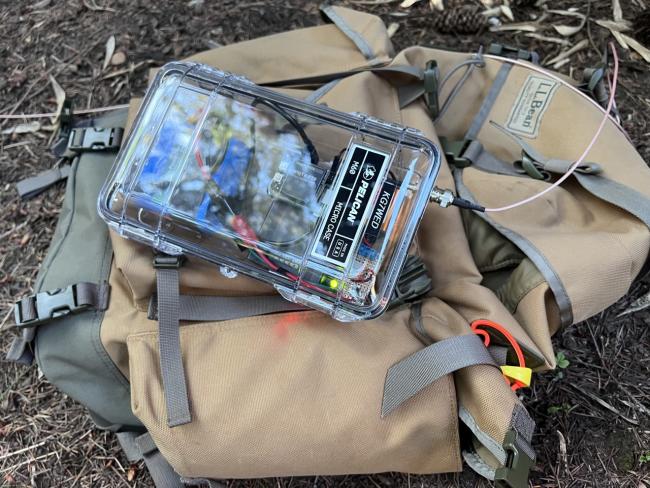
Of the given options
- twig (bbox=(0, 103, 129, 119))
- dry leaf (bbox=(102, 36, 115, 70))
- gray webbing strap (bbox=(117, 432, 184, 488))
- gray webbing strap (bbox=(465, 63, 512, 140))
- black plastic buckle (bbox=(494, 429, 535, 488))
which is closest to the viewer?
black plastic buckle (bbox=(494, 429, 535, 488))

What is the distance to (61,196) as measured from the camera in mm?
2375

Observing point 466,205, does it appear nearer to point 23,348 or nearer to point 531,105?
point 531,105

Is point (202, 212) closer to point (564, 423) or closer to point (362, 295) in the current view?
point (362, 295)

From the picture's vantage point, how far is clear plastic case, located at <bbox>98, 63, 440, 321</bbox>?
64.8 inches

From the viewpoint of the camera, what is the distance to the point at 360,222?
1612mm

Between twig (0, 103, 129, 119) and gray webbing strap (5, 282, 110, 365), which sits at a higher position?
twig (0, 103, 129, 119)

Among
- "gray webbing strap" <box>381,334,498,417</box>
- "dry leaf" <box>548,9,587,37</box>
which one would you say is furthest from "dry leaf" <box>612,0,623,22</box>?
"gray webbing strap" <box>381,334,498,417</box>

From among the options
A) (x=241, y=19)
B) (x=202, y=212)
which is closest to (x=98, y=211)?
(x=202, y=212)

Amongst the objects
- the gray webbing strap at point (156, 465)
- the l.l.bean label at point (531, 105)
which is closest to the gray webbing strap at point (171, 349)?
the gray webbing strap at point (156, 465)

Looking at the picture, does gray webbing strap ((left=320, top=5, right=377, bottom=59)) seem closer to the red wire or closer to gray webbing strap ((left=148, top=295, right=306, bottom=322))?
the red wire

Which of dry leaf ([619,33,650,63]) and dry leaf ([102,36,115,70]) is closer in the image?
dry leaf ([619,33,650,63])

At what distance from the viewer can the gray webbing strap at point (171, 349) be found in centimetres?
161

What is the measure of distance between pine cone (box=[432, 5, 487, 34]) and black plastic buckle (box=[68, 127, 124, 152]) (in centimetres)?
144

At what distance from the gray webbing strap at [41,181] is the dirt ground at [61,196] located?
0.06 meters
